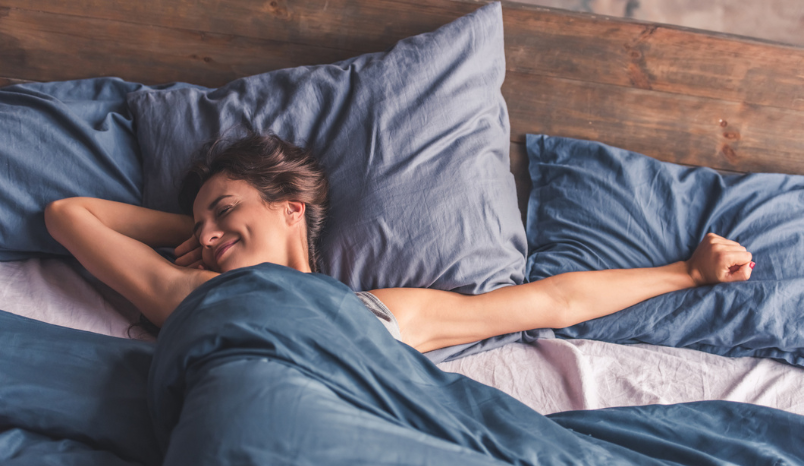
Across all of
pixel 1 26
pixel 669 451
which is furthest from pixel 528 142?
pixel 1 26

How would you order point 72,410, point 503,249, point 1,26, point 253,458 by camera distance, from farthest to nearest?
point 1,26 < point 503,249 < point 72,410 < point 253,458

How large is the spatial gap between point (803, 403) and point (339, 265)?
0.98 metres

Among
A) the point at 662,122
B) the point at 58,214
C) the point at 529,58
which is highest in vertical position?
the point at 529,58

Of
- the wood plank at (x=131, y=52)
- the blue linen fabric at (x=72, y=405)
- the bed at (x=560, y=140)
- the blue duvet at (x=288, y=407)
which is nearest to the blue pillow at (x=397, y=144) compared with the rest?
the bed at (x=560, y=140)

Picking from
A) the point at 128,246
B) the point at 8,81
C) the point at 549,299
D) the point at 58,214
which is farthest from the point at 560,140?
the point at 8,81

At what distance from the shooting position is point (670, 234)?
1.27 meters

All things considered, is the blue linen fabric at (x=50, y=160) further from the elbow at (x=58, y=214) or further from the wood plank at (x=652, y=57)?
the wood plank at (x=652, y=57)

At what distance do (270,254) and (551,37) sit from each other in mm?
861

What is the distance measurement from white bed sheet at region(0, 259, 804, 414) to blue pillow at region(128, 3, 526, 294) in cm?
18

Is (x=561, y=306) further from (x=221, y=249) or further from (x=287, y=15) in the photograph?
(x=287, y=15)

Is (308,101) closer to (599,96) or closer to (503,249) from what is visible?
(503,249)

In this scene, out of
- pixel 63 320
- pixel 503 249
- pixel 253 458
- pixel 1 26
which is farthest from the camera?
pixel 1 26

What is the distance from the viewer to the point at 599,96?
1369mm

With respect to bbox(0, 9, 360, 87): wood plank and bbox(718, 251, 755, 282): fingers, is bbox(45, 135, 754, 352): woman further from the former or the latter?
bbox(0, 9, 360, 87): wood plank
